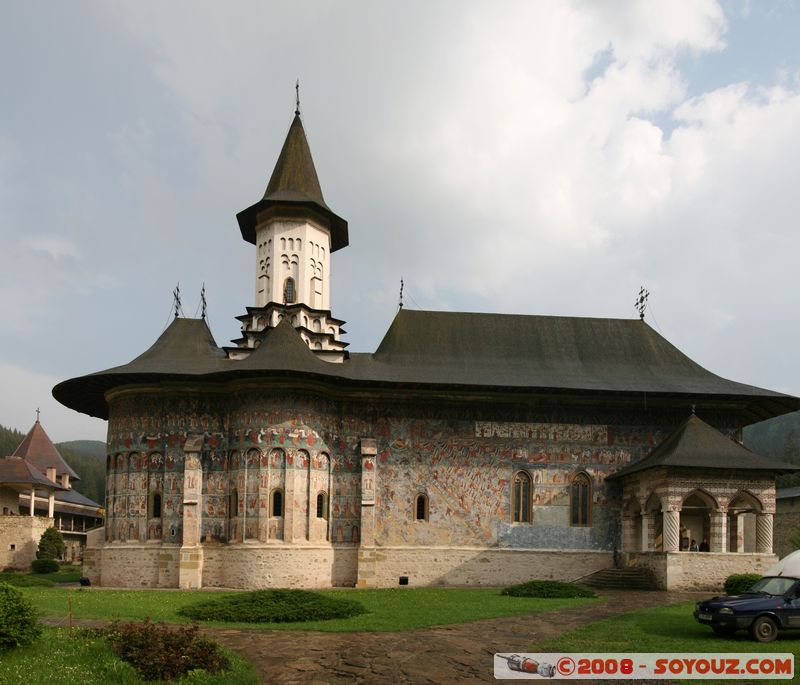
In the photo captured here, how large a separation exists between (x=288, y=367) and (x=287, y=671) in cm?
1454

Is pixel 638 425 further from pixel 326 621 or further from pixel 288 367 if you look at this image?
pixel 326 621

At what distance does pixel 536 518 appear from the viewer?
27.9 metres

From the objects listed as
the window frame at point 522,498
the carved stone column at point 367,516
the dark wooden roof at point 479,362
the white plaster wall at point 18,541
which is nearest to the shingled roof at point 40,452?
the white plaster wall at point 18,541

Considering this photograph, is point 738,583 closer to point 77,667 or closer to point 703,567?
point 703,567

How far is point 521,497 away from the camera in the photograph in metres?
28.0

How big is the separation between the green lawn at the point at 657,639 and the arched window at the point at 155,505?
1539cm

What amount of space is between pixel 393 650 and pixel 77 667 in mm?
4758

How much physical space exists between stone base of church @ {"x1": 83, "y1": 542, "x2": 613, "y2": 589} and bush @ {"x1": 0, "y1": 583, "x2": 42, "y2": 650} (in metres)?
13.4

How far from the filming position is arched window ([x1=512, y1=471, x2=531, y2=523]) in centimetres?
2795

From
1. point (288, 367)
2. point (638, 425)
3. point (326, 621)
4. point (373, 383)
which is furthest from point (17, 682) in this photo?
point (638, 425)

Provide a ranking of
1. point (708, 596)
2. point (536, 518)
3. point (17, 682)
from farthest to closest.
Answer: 1. point (536, 518)
2. point (708, 596)
3. point (17, 682)

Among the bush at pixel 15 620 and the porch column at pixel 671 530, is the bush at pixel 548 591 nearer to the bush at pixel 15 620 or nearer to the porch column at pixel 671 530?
the porch column at pixel 671 530

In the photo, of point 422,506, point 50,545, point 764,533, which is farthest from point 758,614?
point 50,545

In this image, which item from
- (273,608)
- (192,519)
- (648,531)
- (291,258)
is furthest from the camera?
(291,258)
